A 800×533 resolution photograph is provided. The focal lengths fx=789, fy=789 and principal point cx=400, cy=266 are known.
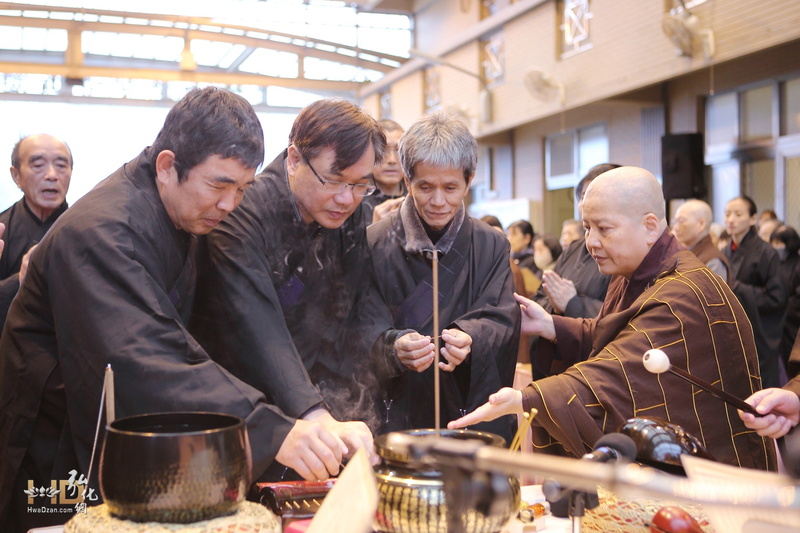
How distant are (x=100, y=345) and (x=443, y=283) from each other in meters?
1.26

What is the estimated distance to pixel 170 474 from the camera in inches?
41.4

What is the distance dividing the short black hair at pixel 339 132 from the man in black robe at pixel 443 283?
1.33 feet

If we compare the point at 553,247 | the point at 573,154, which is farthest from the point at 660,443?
the point at 573,154

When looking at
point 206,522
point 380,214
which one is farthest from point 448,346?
point 380,214

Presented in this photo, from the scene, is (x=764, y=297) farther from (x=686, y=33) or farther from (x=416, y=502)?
(x=416, y=502)

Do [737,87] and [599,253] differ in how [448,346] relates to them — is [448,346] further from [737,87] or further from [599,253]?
[737,87]

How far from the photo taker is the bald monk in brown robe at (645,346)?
1.91m

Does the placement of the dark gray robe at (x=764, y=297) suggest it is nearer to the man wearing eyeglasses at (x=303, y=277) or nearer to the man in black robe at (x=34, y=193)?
the man wearing eyeglasses at (x=303, y=277)

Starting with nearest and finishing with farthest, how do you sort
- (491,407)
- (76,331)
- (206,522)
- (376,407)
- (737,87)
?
(206,522) → (76,331) → (491,407) → (376,407) → (737,87)

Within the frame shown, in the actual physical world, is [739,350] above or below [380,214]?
below

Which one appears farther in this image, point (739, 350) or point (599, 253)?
point (599, 253)

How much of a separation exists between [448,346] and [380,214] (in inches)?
63.9

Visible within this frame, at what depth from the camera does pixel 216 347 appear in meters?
1.79

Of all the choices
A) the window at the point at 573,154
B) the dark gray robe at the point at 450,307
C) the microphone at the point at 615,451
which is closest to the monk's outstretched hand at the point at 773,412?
the microphone at the point at 615,451
